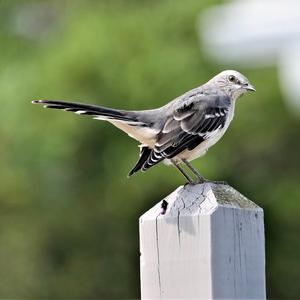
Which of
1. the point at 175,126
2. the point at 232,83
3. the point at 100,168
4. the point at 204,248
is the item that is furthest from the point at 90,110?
the point at 100,168

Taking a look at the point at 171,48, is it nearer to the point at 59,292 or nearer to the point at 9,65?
the point at 9,65

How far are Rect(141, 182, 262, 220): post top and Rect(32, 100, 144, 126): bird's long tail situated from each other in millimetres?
1341

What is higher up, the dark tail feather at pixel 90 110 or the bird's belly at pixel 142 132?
the dark tail feather at pixel 90 110

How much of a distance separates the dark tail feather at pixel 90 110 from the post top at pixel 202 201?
134 cm

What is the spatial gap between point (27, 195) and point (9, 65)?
100 inches

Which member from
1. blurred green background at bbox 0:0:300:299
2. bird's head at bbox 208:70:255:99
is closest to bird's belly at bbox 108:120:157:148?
bird's head at bbox 208:70:255:99

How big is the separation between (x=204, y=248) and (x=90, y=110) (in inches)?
76.8

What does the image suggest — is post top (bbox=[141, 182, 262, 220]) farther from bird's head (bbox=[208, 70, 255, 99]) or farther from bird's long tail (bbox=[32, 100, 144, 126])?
A: bird's head (bbox=[208, 70, 255, 99])

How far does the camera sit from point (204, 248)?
10.6ft

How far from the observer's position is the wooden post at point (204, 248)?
10.5 ft

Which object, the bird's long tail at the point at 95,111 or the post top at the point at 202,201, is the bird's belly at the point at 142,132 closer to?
the bird's long tail at the point at 95,111

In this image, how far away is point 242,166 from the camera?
49.2 feet

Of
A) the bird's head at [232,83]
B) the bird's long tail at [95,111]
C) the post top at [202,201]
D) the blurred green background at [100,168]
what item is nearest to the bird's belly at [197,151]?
the bird's long tail at [95,111]

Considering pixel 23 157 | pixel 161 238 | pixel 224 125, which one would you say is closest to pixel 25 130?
pixel 23 157
